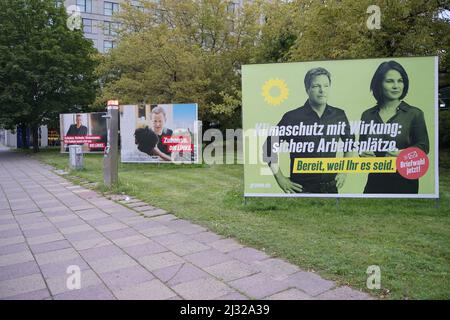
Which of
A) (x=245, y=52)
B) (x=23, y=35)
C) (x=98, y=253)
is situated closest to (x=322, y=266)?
(x=98, y=253)

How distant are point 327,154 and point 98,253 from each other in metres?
4.21

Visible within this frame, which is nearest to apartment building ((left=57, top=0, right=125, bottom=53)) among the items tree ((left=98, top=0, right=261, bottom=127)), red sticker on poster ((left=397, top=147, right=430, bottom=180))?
tree ((left=98, top=0, right=261, bottom=127))

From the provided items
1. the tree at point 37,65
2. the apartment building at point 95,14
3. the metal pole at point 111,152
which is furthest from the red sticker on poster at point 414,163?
the apartment building at point 95,14

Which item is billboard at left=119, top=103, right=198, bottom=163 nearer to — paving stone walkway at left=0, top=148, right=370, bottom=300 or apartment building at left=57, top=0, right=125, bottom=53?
paving stone walkway at left=0, top=148, right=370, bottom=300

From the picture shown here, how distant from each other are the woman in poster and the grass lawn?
1.55 feet

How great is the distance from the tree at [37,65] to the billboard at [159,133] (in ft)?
44.5

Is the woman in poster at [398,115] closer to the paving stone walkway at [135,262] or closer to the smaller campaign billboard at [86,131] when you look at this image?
the paving stone walkway at [135,262]

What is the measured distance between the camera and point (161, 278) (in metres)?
3.97

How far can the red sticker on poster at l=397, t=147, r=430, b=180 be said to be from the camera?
6.75m

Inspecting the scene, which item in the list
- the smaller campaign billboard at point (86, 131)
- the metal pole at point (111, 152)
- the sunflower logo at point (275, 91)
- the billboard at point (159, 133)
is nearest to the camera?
the sunflower logo at point (275, 91)

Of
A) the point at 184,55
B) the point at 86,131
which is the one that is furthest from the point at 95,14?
the point at 86,131

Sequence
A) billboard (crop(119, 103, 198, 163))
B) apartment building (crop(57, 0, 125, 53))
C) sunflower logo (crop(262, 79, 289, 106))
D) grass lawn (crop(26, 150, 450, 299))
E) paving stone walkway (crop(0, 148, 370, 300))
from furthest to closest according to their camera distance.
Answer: apartment building (crop(57, 0, 125, 53)) < billboard (crop(119, 103, 198, 163)) < sunflower logo (crop(262, 79, 289, 106)) < grass lawn (crop(26, 150, 450, 299)) < paving stone walkway (crop(0, 148, 370, 300))

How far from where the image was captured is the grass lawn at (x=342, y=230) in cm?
390
